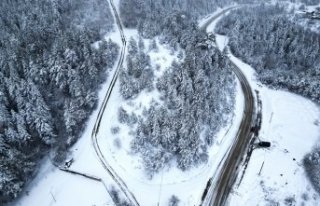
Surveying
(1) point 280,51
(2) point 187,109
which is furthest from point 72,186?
(1) point 280,51

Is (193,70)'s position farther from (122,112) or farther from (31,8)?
(31,8)

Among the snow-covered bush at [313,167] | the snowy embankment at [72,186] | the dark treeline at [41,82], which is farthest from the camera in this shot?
the dark treeline at [41,82]

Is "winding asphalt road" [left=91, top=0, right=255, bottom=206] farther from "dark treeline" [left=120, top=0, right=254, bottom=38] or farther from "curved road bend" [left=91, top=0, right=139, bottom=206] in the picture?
"dark treeline" [left=120, top=0, right=254, bottom=38]

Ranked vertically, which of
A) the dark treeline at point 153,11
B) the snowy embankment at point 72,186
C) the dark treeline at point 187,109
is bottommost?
the snowy embankment at point 72,186

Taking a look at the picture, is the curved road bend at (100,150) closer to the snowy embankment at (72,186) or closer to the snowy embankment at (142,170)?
the snowy embankment at (142,170)

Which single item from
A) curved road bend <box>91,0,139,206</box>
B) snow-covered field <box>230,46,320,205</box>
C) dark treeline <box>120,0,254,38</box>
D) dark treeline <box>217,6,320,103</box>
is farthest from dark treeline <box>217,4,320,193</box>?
curved road bend <box>91,0,139,206</box>

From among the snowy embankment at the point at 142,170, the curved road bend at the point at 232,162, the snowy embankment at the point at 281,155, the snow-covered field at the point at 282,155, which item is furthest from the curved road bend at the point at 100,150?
the snow-covered field at the point at 282,155

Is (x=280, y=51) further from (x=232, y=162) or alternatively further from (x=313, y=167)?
(x=232, y=162)
